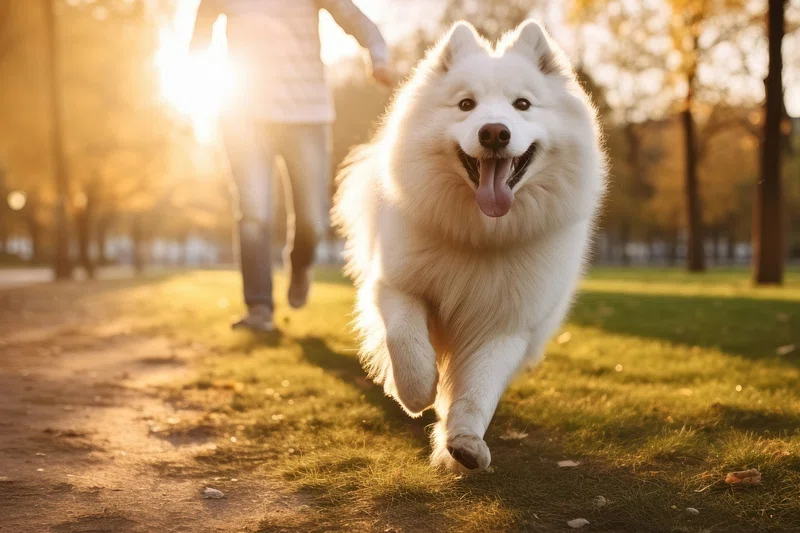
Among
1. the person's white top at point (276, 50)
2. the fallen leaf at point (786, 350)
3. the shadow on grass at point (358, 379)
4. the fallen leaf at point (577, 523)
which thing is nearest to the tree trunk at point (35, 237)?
the person's white top at point (276, 50)

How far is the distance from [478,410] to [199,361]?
3.13m

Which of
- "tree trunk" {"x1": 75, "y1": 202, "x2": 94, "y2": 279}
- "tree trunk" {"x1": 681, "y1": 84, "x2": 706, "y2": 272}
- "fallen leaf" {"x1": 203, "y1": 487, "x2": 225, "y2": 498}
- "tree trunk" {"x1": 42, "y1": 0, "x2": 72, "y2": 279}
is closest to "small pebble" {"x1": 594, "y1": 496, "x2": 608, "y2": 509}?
"fallen leaf" {"x1": 203, "y1": 487, "x2": 225, "y2": 498}

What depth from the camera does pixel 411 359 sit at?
10.5 feet

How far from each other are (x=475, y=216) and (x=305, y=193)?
291 centimetres

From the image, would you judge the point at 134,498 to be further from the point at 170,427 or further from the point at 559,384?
the point at 559,384

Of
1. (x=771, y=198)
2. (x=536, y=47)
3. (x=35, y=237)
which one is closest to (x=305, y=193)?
(x=536, y=47)

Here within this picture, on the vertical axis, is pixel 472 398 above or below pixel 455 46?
below

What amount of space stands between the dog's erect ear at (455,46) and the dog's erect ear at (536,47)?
0.57ft

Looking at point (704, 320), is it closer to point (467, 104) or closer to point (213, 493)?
point (467, 104)

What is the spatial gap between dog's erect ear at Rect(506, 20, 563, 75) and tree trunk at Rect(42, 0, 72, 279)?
1570 centimetres

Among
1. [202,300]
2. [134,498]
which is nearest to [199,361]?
[134,498]

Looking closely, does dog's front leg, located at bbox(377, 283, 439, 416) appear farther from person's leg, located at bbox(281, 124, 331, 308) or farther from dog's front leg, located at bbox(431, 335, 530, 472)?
person's leg, located at bbox(281, 124, 331, 308)

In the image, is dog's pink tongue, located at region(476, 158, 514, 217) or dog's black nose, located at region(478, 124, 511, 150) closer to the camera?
dog's black nose, located at region(478, 124, 511, 150)

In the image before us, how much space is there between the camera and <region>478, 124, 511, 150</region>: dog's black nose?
294cm
